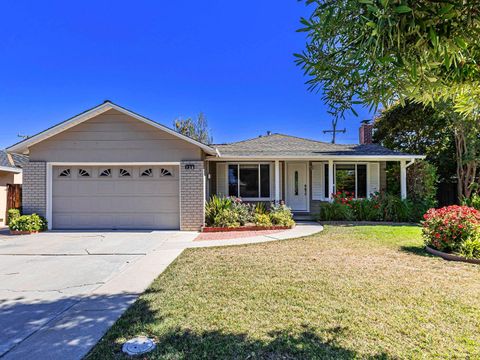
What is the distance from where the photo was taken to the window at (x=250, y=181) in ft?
44.6

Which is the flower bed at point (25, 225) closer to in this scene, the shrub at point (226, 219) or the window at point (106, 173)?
the window at point (106, 173)

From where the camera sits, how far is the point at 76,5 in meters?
9.70

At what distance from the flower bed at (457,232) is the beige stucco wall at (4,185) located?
1605 centimetres

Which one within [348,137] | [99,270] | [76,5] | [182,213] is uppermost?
[76,5]

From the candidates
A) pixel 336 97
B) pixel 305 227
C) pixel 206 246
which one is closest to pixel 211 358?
pixel 336 97

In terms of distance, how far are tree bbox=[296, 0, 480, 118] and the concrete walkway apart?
3.41 metres

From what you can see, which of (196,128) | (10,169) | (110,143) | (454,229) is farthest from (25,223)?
(196,128)

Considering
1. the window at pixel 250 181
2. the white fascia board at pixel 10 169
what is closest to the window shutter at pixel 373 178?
the window at pixel 250 181

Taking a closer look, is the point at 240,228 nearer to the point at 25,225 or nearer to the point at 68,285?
the point at 68,285

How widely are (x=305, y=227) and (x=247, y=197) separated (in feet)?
12.7

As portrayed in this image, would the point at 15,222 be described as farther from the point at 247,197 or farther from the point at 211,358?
the point at 211,358

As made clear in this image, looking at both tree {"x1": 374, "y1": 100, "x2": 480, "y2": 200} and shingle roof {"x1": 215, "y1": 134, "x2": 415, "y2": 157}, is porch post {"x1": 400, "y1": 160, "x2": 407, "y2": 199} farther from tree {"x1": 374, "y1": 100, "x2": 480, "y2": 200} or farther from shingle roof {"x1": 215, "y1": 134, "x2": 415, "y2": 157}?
tree {"x1": 374, "y1": 100, "x2": 480, "y2": 200}

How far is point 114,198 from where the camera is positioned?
10320 millimetres

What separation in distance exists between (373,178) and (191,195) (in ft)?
29.1
